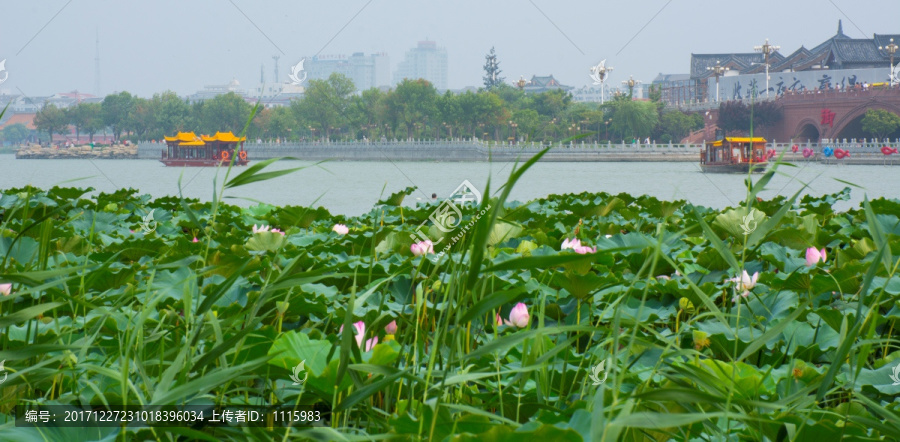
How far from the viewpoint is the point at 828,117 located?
33.5 meters

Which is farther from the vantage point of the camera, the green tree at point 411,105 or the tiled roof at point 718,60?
the tiled roof at point 718,60

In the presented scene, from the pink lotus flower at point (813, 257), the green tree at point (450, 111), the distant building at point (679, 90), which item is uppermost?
the distant building at point (679, 90)

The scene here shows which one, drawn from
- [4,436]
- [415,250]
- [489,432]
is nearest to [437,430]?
[489,432]

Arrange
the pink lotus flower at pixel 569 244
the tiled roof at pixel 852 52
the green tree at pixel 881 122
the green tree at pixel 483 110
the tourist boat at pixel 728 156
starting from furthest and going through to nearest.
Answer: the tiled roof at pixel 852 52, the green tree at pixel 483 110, the green tree at pixel 881 122, the tourist boat at pixel 728 156, the pink lotus flower at pixel 569 244

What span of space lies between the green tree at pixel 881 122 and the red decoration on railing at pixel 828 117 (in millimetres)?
1215

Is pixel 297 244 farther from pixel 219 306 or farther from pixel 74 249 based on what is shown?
pixel 219 306

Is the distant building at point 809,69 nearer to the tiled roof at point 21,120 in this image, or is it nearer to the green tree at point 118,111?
the green tree at point 118,111

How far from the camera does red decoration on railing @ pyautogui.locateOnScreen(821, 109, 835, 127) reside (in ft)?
110

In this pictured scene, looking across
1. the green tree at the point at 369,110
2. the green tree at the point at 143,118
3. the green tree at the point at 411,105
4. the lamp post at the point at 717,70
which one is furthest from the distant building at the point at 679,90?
the green tree at the point at 143,118

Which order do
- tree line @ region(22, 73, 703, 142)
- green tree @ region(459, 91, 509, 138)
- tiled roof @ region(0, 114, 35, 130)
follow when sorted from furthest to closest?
green tree @ region(459, 91, 509, 138), tiled roof @ region(0, 114, 35, 130), tree line @ region(22, 73, 703, 142)

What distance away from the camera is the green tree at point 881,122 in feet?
108

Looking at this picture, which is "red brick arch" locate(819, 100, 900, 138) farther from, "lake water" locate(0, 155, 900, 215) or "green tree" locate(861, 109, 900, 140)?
"lake water" locate(0, 155, 900, 215)

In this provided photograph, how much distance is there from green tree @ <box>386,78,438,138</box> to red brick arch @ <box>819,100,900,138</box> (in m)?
17.4

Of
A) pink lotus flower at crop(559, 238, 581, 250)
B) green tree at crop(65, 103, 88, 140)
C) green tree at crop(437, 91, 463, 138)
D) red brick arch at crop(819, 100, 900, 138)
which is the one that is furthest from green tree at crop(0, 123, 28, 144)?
pink lotus flower at crop(559, 238, 581, 250)
